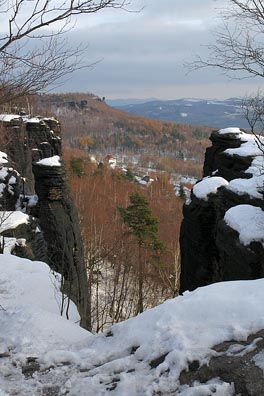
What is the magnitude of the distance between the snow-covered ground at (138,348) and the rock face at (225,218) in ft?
14.7

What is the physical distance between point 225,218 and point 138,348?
22.6 ft

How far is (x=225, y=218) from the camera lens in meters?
10.5

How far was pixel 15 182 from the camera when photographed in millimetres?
18156

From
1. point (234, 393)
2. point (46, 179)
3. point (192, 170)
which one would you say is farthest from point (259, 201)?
point (192, 170)

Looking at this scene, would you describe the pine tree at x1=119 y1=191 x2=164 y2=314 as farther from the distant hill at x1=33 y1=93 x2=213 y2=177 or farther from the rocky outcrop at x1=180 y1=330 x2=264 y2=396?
the distant hill at x1=33 y1=93 x2=213 y2=177

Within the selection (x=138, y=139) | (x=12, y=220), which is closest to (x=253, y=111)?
(x=12, y=220)

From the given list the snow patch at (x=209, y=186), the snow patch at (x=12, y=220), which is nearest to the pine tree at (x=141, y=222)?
the snow patch at (x=209, y=186)

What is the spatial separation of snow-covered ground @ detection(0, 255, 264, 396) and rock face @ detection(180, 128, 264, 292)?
14.7 feet

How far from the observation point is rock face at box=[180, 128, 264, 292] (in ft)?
30.9

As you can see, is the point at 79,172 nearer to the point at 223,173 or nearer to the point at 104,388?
the point at 223,173

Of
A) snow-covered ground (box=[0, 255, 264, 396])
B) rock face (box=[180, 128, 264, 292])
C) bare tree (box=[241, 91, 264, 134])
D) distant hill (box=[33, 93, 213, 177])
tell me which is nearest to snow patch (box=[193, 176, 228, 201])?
rock face (box=[180, 128, 264, 292])

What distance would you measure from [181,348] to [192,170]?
137366 mm

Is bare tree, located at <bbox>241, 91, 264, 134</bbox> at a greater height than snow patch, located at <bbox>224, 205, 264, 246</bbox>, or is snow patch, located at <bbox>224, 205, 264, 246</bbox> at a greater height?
bare tree, located at <bbox>241, 91, 264, 134</bbox>

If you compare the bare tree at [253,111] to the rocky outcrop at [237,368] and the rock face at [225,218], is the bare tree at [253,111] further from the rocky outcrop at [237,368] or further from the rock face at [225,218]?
the rocky outcrop at [237,368]
